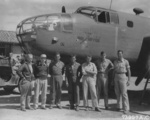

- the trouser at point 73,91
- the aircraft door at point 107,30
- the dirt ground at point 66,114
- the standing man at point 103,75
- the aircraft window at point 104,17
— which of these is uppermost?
the aircraft window at point 104,17

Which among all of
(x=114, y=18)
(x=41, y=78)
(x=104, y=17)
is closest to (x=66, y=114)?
(x=41, y=78)

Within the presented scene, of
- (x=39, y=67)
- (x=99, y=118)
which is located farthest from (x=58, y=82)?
(x=99, y=118)

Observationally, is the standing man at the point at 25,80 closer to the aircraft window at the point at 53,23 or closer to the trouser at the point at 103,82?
the aircraft window at the point at 53,23

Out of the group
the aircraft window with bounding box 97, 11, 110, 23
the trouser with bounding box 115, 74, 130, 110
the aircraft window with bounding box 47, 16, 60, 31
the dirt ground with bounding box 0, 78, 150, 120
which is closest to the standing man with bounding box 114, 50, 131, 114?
the trouser with bounding box 115, 74, 130, 110

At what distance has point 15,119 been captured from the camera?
6.66 metres

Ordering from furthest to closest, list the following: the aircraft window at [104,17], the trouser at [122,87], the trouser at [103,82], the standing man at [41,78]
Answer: the aircraft window at [104,17] < the trouser at [103,82] < the standing man at [41,78] < the trouser at [122,87]

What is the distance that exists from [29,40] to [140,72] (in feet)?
17.9

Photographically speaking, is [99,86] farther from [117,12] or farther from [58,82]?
[117,12]

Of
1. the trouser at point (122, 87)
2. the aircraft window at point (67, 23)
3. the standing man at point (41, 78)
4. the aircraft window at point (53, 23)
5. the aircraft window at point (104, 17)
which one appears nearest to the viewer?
the trouser at point (122, 87)

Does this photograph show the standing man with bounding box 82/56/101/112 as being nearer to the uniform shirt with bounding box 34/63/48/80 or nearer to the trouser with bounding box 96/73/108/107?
the trouser with bounding box 96/73/108/107

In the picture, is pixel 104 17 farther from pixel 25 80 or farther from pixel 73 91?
pixel 25 80

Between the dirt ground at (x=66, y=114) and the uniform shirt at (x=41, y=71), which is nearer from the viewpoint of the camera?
the dirt ground at (x=66, y=114)

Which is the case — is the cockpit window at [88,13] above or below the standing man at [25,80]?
above

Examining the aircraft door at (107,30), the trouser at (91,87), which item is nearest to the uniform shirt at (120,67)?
the trouser at (91,87)
